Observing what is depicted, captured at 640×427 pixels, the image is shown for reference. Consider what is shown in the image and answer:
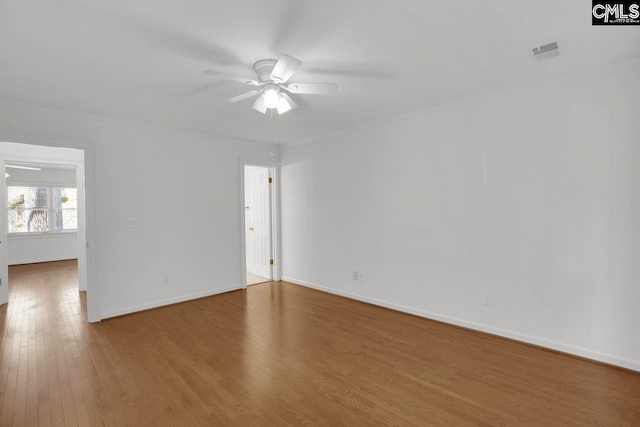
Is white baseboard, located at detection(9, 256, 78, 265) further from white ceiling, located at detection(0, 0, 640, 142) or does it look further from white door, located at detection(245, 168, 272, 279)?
white ceiling, located at detection(0, 0, 640, 142)

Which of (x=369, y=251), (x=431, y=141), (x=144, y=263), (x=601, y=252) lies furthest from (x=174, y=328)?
(x=601, y=252)

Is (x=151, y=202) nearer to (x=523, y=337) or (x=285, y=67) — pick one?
(x=285, y=67)

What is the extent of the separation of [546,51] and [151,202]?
15.0ft

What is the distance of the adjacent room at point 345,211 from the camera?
2059 mm

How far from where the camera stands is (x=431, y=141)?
3.74 m

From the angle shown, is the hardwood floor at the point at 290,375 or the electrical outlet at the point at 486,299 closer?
the hardwood floor at the point at 290,375

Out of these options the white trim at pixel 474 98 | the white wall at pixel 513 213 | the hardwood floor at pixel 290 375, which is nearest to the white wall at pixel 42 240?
the hardwood floor at pixel 290 375

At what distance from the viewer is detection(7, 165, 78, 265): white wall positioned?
306 inches

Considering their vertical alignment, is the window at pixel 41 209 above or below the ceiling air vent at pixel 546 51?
below

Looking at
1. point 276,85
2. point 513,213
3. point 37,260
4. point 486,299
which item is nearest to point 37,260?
point 37,260

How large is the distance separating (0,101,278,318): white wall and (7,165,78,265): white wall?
566 cm

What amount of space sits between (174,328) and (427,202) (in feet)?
10.9

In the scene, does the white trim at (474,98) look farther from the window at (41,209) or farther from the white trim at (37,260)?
the white trim at (37,260)

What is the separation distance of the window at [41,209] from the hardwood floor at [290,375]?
552 centimetres
